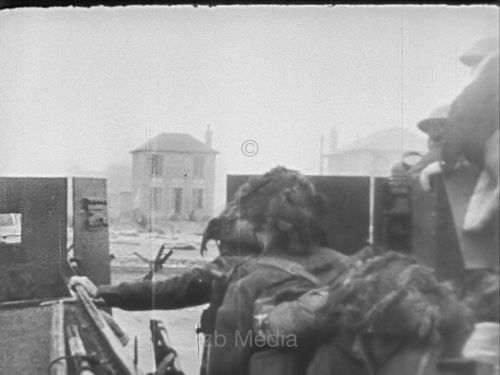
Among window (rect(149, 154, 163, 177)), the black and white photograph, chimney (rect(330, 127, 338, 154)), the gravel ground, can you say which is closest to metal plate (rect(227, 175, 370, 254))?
the black and white photograph

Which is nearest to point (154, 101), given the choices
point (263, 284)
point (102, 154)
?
point (102, 154)

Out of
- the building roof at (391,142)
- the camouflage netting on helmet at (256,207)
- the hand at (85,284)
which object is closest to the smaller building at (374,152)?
the building roof at (391,142)

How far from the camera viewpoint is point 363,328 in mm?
2420

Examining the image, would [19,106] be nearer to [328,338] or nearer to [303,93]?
[303,93]

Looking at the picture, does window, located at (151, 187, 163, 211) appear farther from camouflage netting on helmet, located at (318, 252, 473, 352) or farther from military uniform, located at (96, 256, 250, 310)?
camouflage netting on helmet, located at (318, 252, 473, 352)

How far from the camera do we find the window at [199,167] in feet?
8.35

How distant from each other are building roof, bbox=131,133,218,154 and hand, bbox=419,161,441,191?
0.83 metres

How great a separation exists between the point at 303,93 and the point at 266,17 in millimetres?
336

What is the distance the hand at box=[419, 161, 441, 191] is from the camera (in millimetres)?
2506

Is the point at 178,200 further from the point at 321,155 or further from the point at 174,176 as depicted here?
the point at 321,155

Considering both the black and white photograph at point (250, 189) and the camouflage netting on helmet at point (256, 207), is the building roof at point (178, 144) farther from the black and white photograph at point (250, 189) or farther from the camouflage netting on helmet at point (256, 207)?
the camouflage netting on helmet at point (256, 207)

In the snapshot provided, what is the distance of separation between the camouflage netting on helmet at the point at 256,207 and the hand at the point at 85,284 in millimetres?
510

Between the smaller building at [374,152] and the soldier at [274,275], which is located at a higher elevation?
the smaller building at [374,152]

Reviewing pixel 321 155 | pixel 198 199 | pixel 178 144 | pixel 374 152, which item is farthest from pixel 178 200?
pixel 374 152
